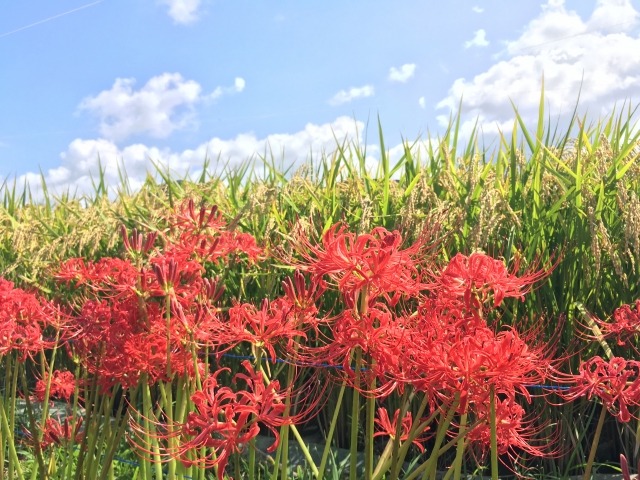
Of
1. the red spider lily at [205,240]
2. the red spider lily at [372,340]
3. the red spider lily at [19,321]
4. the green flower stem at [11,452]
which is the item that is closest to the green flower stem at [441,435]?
the red spider lily at [372,340]

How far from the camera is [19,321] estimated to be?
256 cm

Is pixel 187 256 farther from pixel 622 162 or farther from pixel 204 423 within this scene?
pixel 622 162

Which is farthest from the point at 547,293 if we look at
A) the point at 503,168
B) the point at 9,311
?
the point at 9,311

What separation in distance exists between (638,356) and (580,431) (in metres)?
0.42

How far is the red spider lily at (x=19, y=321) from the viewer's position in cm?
237

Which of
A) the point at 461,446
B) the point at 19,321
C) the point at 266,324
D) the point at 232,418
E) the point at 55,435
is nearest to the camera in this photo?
the point at 232,418

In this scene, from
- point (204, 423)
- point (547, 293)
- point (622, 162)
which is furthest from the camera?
point (622, 162)

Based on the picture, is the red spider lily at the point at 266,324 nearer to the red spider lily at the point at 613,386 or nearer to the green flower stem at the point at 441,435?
the green flower stem at the point at 441,435

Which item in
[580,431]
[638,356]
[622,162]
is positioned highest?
[622,162]

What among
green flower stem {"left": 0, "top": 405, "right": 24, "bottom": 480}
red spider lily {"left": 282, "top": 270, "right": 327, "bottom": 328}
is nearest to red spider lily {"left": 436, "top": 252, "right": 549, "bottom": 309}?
red spider lily {"left": 282, "top": 270, "right": 327, "bottom": 328}

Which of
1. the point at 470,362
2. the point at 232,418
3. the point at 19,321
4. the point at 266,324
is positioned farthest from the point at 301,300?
the point at 19,321

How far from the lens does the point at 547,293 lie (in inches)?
117

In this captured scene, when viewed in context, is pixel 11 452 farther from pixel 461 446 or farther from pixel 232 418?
pixel 461 446

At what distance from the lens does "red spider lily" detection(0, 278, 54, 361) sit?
237cm
